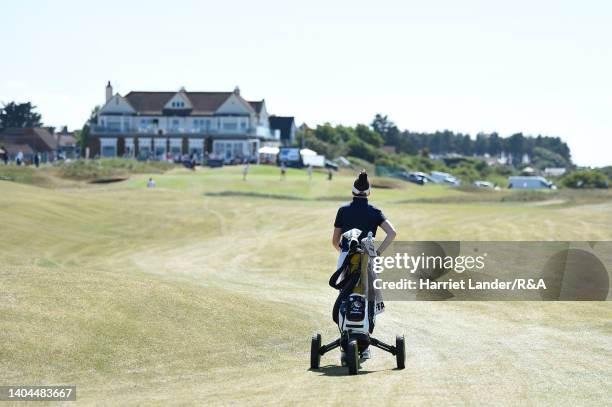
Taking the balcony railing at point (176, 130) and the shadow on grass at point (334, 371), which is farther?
the balcony railing at point (176, 130)

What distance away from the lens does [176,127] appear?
6048 inches

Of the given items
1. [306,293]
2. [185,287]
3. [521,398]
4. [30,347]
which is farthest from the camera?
[306,293]

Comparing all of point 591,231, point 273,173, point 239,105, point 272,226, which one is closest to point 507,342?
point 591,231

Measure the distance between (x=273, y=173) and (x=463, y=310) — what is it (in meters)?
86.2

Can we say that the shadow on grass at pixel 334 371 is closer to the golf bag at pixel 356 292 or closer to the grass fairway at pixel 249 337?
the grass fairway at pixel 249 337

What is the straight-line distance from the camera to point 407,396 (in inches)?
504

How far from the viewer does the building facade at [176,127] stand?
153 metres

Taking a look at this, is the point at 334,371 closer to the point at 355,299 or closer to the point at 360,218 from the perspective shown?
the point at 355,299

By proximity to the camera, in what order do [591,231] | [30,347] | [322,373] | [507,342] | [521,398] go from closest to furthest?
[521,398] → [322,373] → [30,347] → [507,342] → [591,231]

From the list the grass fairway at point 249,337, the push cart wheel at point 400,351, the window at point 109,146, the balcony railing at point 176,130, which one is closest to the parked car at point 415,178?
the balcony railing at point 176,130

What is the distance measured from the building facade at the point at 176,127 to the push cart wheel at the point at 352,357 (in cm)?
13806

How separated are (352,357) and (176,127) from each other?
141 meters

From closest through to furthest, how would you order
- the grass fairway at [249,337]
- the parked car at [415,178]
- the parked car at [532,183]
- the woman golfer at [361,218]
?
1. the grass fairway at [249,337]
2. the woman golfer at [361,218]
3. the parked car at [415,178]
4. the parked car at [532,183]

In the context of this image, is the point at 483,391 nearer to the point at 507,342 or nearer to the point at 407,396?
the point at 407,396
